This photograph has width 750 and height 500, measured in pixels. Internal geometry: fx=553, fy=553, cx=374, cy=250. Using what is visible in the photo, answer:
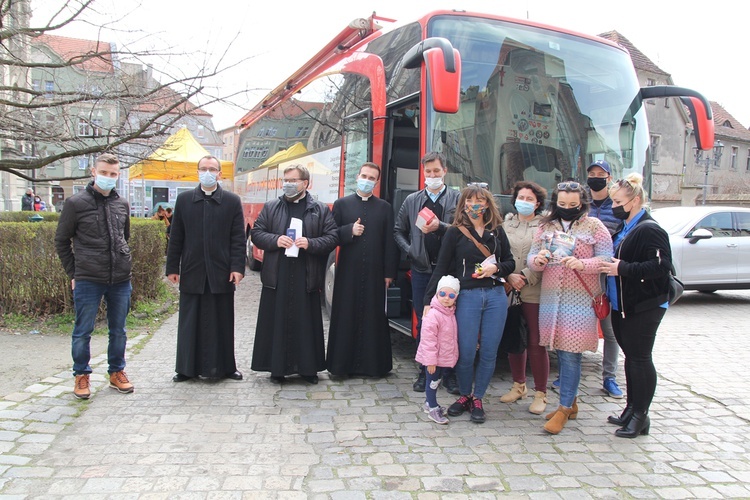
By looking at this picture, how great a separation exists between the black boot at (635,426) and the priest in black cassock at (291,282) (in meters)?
2.61

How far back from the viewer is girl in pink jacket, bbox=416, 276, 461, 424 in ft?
13.7

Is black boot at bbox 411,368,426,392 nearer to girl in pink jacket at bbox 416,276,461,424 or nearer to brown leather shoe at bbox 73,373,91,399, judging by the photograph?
girl in pink jacket at bbox 416,276,461,424

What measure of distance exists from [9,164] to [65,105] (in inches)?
54.5

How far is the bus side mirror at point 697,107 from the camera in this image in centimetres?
609

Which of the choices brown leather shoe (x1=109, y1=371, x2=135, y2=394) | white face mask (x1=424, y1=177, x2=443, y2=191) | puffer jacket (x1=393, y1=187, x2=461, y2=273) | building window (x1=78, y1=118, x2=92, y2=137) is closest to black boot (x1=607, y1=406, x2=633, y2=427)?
puffer jacket (x1=393, y1=187, x2=461, y2=273)

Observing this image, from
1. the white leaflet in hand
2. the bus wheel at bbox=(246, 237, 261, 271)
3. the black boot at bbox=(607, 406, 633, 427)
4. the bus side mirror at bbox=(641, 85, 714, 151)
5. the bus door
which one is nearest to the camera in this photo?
the black boot at bbox=(607, 406, 633, 427)

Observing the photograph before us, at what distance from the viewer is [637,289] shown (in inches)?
155

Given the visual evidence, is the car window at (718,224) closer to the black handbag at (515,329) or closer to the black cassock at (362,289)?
the black handbag at (515,329)

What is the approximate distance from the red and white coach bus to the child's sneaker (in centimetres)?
122

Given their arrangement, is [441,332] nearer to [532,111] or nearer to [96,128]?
[532,111]

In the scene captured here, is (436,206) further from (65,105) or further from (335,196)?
(65,105)

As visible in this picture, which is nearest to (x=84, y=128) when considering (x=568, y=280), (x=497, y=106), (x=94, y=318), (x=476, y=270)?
(x=94, y=318)

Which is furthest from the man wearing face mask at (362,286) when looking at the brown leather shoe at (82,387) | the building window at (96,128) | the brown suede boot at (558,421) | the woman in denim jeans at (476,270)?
the building window at (96,128)

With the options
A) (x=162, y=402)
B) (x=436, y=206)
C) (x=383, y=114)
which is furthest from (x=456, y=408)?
(x=383, y=114)
